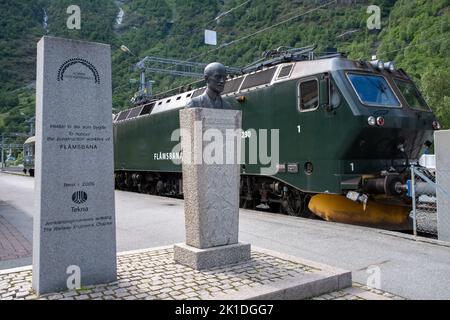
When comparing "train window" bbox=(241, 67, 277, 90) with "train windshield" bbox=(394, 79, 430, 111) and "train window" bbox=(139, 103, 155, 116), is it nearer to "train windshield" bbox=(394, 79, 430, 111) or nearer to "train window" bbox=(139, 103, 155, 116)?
"train windshield" bbox=(394, 79, 430, 111)

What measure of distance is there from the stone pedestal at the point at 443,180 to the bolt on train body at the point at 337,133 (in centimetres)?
86

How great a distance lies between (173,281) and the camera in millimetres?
4590

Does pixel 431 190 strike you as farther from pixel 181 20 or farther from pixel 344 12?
pixel 344 12

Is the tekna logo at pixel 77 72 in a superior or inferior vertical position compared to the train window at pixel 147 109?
inferior

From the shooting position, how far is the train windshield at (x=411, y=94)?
9.40 meters

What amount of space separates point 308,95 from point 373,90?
1326 mm

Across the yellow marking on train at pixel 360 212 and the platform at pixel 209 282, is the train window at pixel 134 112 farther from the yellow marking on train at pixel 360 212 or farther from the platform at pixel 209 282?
the platform at pixel 209 282

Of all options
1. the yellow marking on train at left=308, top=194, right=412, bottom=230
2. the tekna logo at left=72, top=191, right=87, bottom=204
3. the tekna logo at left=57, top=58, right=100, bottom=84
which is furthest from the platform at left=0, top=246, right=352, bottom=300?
A: the yellow marking on train at left=308, top=194, right=412, bottom=230

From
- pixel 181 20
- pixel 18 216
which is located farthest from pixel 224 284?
pixel 181 20

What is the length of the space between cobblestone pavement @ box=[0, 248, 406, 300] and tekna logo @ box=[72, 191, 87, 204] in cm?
→ 92

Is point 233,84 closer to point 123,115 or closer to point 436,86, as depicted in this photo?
point 123,115

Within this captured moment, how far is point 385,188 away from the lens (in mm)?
7906

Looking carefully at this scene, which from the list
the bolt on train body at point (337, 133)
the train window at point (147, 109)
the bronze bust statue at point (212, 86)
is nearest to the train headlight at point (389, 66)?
the bolt on train body at point (337, 133)

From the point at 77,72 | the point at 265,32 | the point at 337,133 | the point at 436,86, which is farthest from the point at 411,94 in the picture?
the point at 265,32
